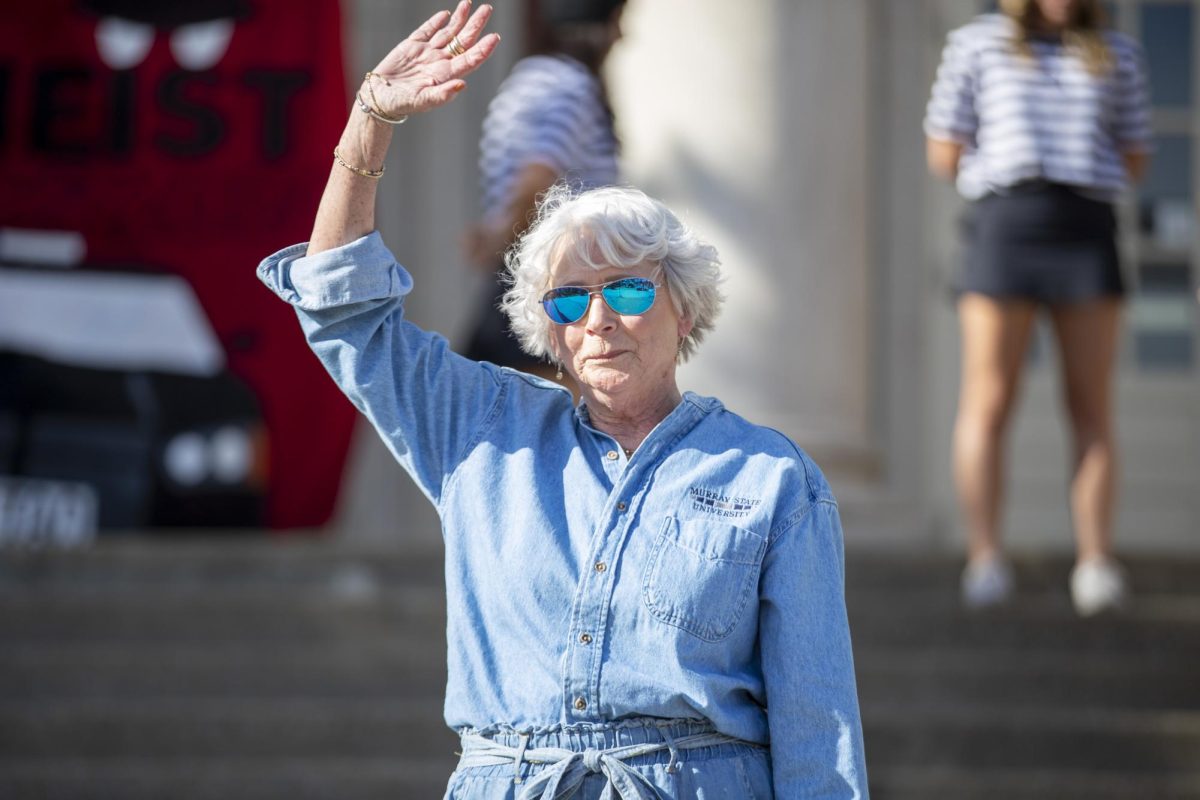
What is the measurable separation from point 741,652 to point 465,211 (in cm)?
698

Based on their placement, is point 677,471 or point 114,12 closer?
point 677,471

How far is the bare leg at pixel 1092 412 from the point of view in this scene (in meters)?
5.59

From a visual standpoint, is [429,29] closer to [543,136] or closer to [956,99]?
[543,136]

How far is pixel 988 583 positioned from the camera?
581 centimetres

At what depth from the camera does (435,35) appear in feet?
8.54

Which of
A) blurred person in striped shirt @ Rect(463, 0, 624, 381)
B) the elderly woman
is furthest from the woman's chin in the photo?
blurred person in striped shirt @ Rect(463, 0, 624, 381)

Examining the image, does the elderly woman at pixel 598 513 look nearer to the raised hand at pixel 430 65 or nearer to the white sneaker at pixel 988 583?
the raised hand at pixel 430 65

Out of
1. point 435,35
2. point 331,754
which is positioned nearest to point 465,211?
point 331,754

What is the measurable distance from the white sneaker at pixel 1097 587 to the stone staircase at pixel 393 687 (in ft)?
0.27

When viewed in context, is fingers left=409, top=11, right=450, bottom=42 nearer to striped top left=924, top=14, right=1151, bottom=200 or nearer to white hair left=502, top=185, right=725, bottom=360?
white hair left=502, top=185, right=725, bottom=360

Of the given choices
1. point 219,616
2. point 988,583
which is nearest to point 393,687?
point 219,616

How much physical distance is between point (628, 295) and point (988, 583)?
3.53 meters

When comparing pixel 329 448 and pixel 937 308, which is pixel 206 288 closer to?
pixel 329 448

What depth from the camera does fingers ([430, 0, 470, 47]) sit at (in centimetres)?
258
